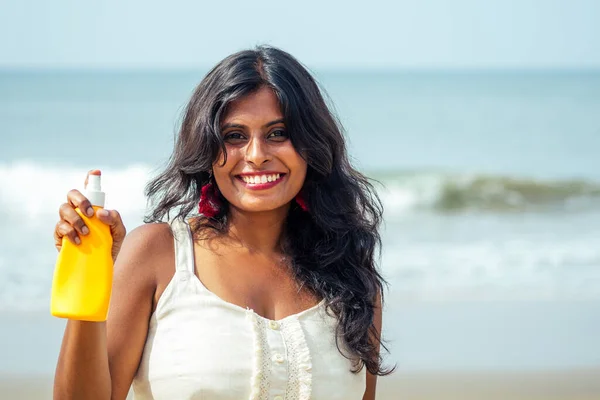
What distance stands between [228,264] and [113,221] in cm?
58

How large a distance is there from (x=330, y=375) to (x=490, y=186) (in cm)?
1262

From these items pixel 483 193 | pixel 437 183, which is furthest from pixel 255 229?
pixel 437 183

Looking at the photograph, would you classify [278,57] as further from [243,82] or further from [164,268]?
[164,268]

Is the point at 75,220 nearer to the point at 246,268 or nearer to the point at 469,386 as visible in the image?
the point at 246,268

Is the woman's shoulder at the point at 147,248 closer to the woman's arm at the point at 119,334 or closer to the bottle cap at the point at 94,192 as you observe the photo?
the woman's arm at the point at 119,334

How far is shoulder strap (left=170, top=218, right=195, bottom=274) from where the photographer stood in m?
2.99

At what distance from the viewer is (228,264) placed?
3088mm

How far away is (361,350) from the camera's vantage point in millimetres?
3105

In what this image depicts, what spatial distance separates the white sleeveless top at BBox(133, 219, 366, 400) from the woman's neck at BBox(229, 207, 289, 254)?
0.76 ft

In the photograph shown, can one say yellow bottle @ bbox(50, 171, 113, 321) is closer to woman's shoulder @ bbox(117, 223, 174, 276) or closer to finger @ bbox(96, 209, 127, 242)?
finger @ bbox(96, 209, 127, 242)

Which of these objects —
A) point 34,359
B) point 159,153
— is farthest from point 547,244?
point 159,153

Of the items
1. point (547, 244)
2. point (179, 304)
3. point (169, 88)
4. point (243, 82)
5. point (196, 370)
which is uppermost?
point (169, 88)

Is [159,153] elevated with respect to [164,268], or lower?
elevated

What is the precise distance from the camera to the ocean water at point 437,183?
307 inches
